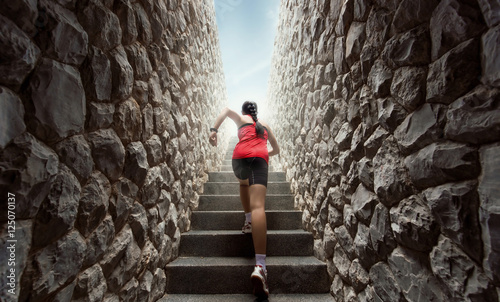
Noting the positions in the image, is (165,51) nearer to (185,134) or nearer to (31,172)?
(185,134)

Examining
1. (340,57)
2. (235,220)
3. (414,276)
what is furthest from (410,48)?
(235,220)

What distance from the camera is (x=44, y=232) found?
2.23 feet

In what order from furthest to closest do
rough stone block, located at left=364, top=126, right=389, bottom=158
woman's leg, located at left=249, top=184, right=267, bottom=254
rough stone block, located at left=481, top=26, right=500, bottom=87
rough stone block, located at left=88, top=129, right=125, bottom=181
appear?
woman's leg, located at left=249, top=184, right=267, bottom=254
rough stone block, located at left=364, top=126, right=389, bottom=158
rough stone block, located at left=88, top=129, right=125, bottom=181
rough stone block, located at left=481, top=26, right=500, bottom=87

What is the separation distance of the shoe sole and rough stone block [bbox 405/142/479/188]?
1.00 metres

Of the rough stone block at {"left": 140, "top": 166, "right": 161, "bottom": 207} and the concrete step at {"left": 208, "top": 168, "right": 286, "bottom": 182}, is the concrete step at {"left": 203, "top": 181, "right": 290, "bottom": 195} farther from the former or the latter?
the rough stone block at {"left": 140, "top": 166, "right": 161, "bottom": 207}

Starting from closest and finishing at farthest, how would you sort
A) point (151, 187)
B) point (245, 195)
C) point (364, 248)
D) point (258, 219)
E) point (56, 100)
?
point (56, 100) → point (364, 248) → point (151, 187) → point (258, 219) → point (245, 195)

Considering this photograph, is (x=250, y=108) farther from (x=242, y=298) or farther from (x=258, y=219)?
(x=242, y=298)

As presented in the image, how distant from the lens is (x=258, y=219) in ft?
5.18

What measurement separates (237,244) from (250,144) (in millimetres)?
772

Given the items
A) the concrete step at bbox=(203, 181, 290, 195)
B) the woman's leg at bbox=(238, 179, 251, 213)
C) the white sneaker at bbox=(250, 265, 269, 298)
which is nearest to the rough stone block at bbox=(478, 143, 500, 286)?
the white sneaker at bbox=(250, 265, 269, 298)

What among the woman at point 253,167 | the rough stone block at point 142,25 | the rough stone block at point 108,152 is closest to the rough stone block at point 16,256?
the rough stone block at point 108,152

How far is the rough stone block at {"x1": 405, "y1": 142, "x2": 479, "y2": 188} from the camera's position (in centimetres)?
62

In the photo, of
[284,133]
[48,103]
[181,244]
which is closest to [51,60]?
[48,103]

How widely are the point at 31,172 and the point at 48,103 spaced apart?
7.8 inches
